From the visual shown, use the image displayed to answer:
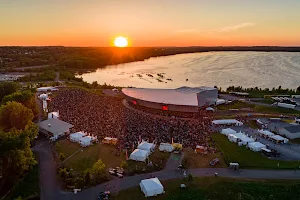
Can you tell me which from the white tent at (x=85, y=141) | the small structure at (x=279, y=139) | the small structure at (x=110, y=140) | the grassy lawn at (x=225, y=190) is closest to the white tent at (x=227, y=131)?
the small structure at (x=279, y=139)

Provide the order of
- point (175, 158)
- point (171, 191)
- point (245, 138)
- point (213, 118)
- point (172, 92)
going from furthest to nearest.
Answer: point (172, 92), point (213, 118), point (245, 138), point (175, 158), point (171, 191)

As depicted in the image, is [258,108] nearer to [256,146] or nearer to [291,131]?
[291,131]

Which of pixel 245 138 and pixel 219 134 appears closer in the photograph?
pixel 245 138

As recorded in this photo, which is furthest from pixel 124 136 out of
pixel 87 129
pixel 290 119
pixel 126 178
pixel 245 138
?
pixel 290 119

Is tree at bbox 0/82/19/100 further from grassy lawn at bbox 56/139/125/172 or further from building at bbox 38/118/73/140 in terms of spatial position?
grassy lawn at bbox 56/139/125/172

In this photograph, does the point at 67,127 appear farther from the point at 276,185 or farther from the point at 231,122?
the point at 276,185

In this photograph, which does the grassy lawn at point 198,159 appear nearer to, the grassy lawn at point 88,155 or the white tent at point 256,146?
the white tent at point 256,146
